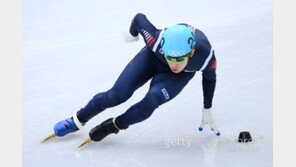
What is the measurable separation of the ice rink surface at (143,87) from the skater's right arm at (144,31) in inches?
28.9

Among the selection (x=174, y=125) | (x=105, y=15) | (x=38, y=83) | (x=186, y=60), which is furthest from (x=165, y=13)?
(x=186, y=60)

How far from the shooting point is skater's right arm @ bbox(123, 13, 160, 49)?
12.0 feet

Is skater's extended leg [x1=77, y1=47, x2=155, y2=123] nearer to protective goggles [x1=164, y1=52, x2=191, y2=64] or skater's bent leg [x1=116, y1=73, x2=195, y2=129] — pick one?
skater's bent leg [x1=116, y1=73, x2=195, y2=129]

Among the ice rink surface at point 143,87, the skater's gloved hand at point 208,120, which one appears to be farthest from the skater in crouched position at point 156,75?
Result: the ice rink surface at point 143,87

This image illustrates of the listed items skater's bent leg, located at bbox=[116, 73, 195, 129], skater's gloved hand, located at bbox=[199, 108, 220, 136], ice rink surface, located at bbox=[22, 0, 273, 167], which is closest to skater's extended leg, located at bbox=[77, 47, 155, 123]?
skater's bent leg, located at bbox=[116, 73, 195, 129]

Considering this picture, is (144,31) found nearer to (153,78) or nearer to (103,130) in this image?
(153,78)

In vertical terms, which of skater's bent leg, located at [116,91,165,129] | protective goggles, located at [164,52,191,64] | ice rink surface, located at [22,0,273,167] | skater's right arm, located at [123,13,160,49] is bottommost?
ice rink surface, located at [22,0,273,167]

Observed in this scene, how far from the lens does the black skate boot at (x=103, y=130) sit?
376cm

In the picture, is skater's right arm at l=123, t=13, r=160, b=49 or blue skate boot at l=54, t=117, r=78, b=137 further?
blue skate boot at l=54, t=117, r=78, b=137

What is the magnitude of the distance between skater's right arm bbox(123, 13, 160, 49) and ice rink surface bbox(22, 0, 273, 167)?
0.73 meters

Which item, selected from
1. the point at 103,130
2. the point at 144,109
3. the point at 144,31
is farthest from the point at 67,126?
the point at 144,31

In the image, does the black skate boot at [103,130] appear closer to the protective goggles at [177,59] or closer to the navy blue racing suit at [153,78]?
the navy blue racing suit at [153,78]

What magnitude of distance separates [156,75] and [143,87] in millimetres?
1054

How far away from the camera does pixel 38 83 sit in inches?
190
